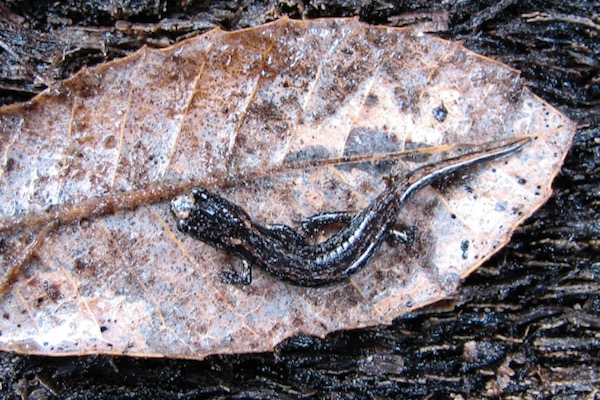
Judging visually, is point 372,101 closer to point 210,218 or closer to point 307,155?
point 307,155

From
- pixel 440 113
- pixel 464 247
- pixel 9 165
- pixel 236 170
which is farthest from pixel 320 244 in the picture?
pixel 9 165

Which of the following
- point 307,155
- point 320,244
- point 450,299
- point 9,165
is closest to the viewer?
point 9,165

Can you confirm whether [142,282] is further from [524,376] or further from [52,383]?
[524,376]

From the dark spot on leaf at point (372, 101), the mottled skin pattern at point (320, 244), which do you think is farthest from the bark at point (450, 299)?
the dark spot on leaf at point (372, 101)

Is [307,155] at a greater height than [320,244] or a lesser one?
greater

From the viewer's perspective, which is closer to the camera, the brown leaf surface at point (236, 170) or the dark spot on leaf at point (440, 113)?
the brown leaf surface at point (236, 170)

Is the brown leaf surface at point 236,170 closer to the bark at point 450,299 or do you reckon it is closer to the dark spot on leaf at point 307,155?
the dark spot on leaf at point 307,155
